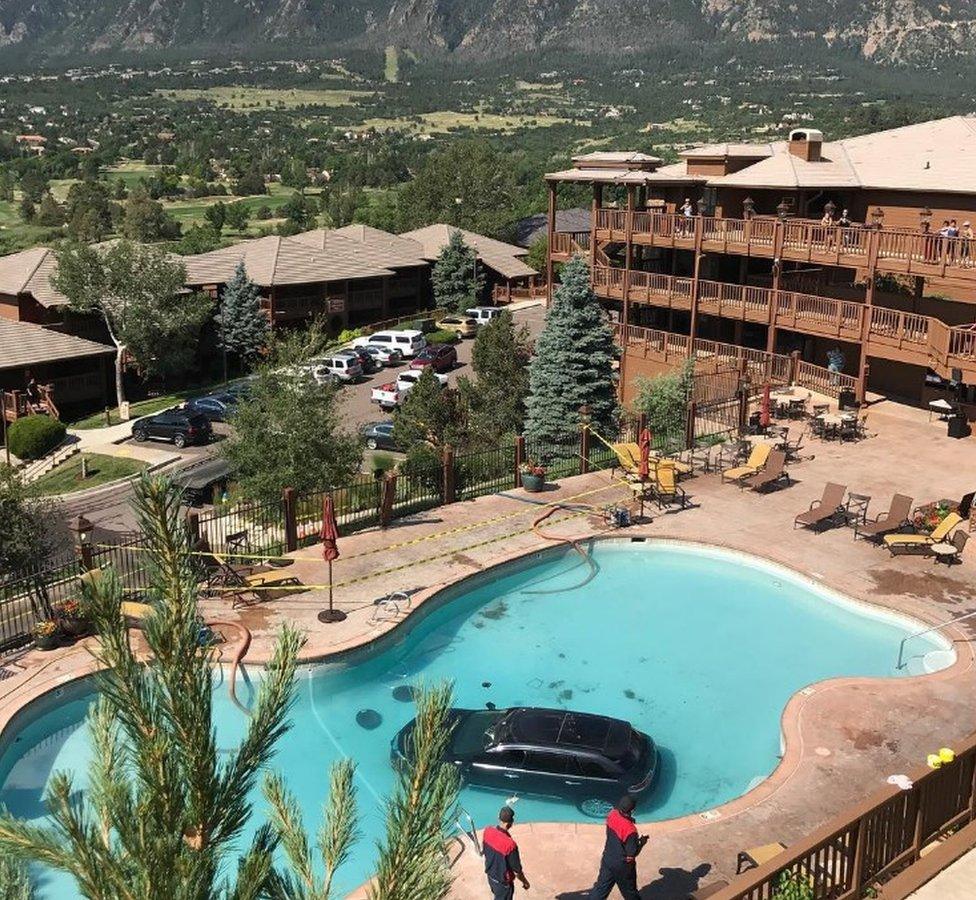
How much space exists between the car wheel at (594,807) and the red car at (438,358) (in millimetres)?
35051

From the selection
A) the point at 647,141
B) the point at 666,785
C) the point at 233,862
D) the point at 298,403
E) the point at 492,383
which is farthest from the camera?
the point at 647,141

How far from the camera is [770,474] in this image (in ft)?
79.7

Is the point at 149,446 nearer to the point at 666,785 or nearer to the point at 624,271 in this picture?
the point at 624,271

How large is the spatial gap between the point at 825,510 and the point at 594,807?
35.6 feet

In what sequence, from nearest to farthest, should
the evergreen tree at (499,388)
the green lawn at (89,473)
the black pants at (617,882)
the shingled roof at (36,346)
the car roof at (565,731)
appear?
1. the black pants at (617,882)
2. the car roof at (565,731)
3. the evergreen tree at (499,388)
4. the green lawn at (89,473)
5. the shingled roof at (36,346)

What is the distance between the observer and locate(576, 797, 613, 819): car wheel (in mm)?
13375

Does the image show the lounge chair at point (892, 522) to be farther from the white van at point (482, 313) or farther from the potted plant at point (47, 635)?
the white van at point (482, 313)

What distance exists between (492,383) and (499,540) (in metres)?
15.3

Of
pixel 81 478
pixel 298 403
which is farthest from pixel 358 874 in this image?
pixel 81 478

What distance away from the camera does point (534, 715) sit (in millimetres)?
14336

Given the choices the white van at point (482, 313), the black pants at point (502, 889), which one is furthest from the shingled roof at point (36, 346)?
the black pants at point (502, 889)

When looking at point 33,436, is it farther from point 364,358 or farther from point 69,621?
point 69,621

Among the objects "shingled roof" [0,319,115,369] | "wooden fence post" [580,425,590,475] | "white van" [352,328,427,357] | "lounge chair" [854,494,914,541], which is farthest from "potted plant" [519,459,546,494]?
"white van" [352,328,427,357]

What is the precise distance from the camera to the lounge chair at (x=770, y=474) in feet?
79.6
